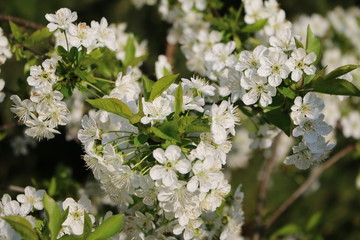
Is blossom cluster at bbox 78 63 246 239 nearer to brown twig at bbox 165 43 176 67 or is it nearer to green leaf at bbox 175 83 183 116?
green leaf at bbox 175 83 183 116

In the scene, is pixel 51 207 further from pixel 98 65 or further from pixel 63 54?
pixel 98 65

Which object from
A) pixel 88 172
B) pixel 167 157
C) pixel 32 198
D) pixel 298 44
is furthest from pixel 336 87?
pixel 88 172

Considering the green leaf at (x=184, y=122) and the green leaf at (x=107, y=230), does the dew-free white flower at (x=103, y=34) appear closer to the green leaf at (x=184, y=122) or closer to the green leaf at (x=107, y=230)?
the green leaf at (x=184, y=122)

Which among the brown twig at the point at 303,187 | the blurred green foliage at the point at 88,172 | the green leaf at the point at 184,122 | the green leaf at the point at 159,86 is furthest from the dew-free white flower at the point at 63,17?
the blurred green foliage at the point at 88,172

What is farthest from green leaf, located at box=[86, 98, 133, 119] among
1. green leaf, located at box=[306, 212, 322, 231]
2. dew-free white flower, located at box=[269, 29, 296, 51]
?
green leaf, located at box=[306, 212, 322, 231]

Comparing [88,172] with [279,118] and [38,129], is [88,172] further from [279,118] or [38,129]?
[279,118]

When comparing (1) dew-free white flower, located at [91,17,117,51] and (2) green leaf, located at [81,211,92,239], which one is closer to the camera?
(2) green leaf, located at [81,211,92,239]
